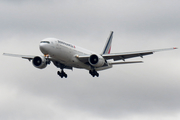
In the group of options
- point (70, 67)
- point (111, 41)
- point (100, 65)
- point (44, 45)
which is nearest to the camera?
point (44, 45)

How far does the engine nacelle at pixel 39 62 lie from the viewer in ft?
197

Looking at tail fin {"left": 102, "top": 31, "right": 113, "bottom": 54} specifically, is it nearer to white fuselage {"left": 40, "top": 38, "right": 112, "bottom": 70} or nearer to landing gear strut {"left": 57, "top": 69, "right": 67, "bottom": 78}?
landing gear strut {"left": 57, "top": 69, "right": 67, "bottom": 78}

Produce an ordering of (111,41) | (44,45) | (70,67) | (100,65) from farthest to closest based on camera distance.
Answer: (111,41)
(70,67)
(100,65)
(44,45)

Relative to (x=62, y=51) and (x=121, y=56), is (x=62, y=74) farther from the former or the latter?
(x=121, y=56)

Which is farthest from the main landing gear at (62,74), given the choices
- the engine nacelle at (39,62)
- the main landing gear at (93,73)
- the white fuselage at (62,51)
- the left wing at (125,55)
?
the left wing at (125,55)

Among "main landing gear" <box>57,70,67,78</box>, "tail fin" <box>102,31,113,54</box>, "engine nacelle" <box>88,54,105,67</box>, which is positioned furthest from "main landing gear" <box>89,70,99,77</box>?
"tail fin" <box>102,31,113,54</box>

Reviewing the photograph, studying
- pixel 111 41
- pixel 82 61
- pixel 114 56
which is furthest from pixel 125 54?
pixel 111 41

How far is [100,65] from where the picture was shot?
6000cm

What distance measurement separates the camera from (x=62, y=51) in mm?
56875

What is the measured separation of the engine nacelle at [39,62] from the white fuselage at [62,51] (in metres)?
2.22

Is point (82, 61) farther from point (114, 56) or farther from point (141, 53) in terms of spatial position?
point (141, 53)

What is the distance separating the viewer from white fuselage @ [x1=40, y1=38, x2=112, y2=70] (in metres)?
55.7

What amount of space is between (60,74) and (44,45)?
34.2 ft

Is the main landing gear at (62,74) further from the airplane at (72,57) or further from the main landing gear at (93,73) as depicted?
the main landing gear at (93,73)
